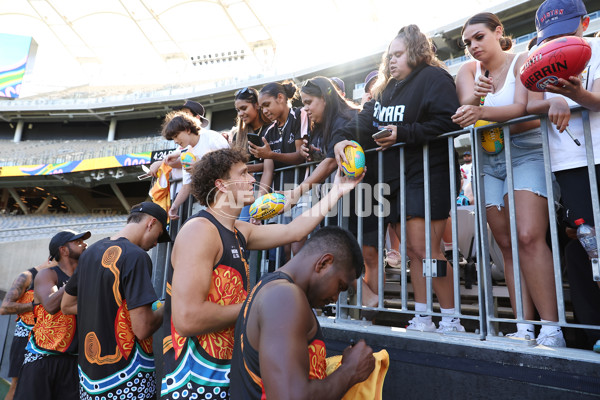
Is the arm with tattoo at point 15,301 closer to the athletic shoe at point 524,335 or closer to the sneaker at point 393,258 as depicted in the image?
the sneaker at point 393,258

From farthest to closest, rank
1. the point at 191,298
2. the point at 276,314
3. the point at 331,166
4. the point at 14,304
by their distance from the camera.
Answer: the point at 14,304 < the point at 331,166 < the point at 191,298 < the point at 276,314

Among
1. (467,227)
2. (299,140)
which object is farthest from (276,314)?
(467,227)

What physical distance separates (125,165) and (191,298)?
96.3 ft

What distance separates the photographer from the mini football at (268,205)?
3318mm

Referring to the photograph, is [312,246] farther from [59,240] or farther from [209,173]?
[59,240]

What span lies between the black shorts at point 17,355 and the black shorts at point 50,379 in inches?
63.6

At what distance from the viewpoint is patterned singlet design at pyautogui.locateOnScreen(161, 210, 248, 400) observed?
2.27 metres

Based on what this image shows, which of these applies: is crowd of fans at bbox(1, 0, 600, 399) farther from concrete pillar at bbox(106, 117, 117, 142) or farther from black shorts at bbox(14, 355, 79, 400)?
concrete pillar at bbox(106, 117, 117, 142)

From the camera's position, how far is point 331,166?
353 cm

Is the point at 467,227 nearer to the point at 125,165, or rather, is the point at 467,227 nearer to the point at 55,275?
the point at 55,275

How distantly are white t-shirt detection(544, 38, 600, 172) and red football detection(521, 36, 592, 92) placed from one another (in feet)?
1.13

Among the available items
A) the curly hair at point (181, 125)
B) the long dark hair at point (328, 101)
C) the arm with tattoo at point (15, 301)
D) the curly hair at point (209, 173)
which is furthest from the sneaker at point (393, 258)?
the arm with tattoo at point (15, 301)

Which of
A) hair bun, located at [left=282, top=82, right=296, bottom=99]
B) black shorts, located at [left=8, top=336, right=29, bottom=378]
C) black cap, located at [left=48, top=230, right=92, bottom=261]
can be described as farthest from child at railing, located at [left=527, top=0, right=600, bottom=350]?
black shorts, located at [left=8, top=336, right=29, bottom=378]

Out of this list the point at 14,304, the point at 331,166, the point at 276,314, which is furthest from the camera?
the point at 14,304
